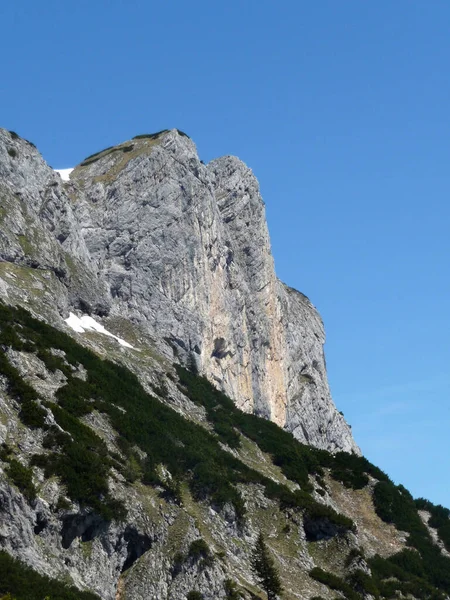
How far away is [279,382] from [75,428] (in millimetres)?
57412

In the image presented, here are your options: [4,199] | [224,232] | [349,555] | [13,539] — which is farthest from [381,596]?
[224,232]

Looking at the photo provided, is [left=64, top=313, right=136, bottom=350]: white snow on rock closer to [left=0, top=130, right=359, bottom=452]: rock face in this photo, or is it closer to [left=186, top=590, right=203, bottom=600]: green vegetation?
[left=0, top=130, right=359, bottom=452]: rock face

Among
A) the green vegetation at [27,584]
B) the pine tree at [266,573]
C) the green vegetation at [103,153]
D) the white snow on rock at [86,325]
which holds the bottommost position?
the green vegetation at [27,584]

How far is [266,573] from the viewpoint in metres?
48.7

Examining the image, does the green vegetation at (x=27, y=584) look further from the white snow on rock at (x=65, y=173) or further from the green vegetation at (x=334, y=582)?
the white snow on rock at (x=65, y=173)

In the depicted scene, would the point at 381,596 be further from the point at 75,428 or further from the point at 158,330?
the point at 158,330

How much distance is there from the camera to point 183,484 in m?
57.7

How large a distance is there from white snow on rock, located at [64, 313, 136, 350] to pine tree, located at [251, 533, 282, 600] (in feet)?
108

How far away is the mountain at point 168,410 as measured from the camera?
46781mm

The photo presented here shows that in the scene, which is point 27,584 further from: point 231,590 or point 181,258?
point 181,258

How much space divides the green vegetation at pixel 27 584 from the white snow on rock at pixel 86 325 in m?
39.9

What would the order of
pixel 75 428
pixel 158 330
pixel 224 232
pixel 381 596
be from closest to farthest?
pixel 75 428 < pixel 381 596 < pixel 158 330 < pixel 224 232

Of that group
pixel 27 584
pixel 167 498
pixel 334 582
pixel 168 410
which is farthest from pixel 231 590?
pixel 168 410

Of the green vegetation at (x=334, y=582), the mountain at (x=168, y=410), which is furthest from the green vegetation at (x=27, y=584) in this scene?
the green vegetation at (x=334, y=582)
